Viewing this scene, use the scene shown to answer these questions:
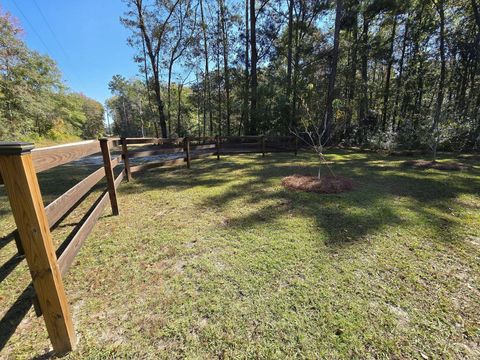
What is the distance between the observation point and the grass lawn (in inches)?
64.8

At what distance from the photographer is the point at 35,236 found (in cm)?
133

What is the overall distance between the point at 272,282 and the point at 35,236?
→ 6.35 feet

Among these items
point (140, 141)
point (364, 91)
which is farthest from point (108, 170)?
point (364, 91)

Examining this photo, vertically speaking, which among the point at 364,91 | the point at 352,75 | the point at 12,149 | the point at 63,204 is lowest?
the point at 63,204

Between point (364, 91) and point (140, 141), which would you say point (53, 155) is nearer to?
point (140, 141)

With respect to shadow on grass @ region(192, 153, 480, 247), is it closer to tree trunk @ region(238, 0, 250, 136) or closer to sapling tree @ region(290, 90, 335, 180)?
sapling tree @ region(290, 90, 335, 180)

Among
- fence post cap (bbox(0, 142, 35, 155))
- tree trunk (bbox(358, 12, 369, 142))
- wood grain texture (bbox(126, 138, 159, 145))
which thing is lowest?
wood grain texture (bbox(126, 138, 159, 145))

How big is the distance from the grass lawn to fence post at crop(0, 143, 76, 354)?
9.8 inches

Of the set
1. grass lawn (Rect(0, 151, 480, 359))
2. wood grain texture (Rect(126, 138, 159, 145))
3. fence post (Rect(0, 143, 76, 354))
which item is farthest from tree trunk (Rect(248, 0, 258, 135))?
fence post (Rect(0, 143, 76, 354))

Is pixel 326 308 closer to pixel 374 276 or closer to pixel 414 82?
pixel 374 276

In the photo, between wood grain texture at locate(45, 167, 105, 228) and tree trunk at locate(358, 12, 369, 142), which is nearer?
wood grain texture at locate(45, 167, 105, 228)

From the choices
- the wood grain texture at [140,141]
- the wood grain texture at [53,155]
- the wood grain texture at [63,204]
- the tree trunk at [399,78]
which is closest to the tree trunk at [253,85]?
the wood grain texture at [140,141]

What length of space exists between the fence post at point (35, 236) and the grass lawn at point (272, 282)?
249mm

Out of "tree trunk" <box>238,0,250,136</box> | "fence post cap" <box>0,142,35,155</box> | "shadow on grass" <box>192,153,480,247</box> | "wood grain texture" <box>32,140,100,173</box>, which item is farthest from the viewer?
"tree trunk" <box>238,0,250,136</box>
